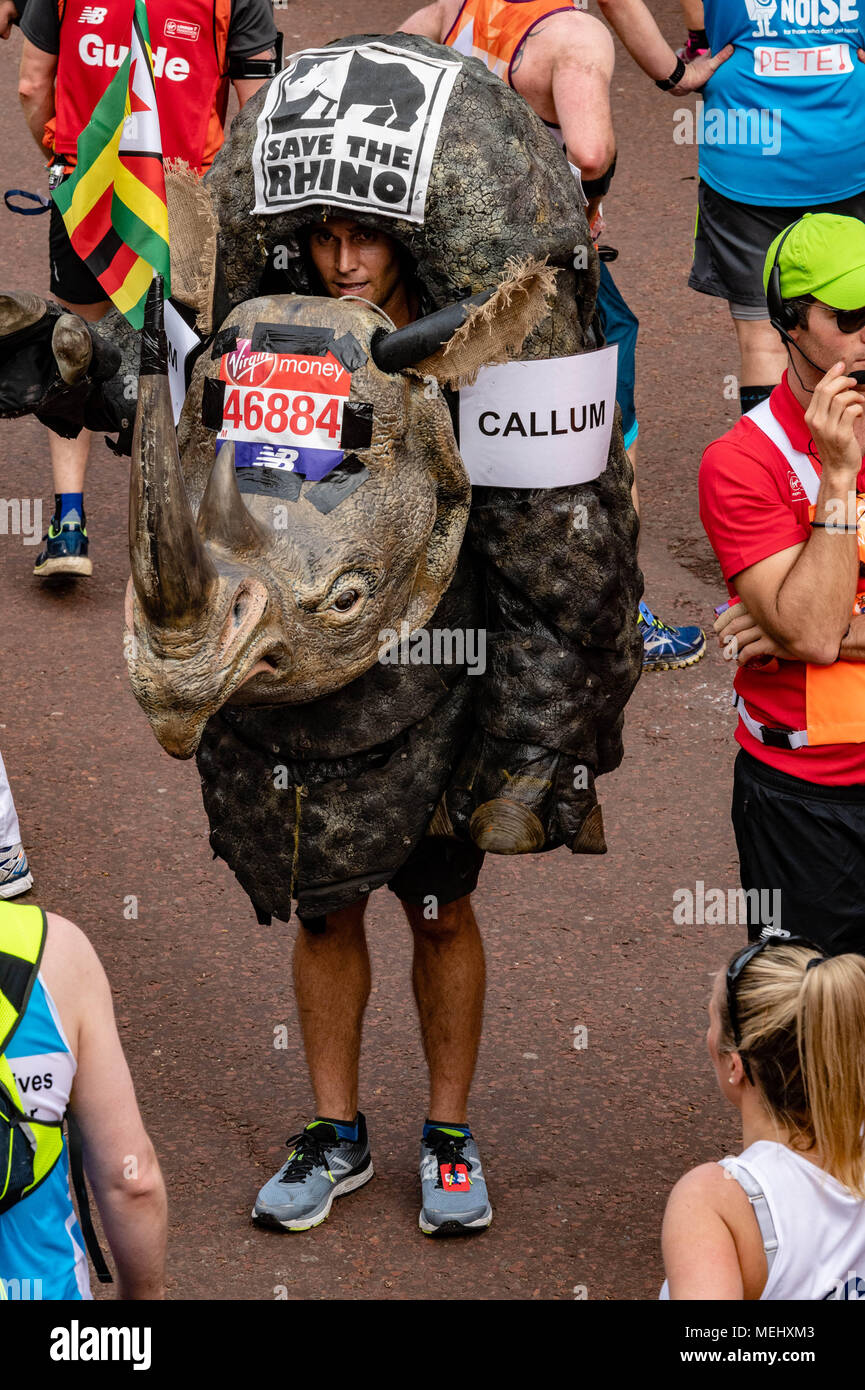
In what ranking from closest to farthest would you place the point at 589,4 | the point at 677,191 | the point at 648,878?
the point at 648,878 < the point at 677,191 < the point at 589,4

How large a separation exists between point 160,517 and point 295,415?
578 mm

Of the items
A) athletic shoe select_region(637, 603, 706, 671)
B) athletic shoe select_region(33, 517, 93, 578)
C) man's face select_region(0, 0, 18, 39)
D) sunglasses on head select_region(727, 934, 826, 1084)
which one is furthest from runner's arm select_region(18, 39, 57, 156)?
sunglasses on head select_region(727, 934, 826, 1084)

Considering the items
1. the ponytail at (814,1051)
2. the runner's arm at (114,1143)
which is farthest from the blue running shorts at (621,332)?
the runner's arm at (114,1143)

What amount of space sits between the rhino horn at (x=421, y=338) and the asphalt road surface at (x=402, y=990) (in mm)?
2147

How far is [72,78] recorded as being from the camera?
22.9 ft

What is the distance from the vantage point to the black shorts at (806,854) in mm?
4031

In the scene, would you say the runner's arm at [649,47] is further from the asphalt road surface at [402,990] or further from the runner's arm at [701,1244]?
the runner's arm at [701,1244]

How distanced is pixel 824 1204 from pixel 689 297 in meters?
7.96

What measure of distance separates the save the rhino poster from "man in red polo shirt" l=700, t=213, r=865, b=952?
80 centimetres

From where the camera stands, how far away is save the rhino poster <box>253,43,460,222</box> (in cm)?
368

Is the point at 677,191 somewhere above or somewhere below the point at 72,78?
above

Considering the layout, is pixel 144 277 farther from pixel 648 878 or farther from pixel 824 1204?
pixel 648 878

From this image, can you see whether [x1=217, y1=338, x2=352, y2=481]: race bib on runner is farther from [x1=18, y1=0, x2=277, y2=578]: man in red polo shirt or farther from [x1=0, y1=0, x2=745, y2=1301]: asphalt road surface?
[x1=18, y1=0, x2=277, y2=578]: man in red polo shirt

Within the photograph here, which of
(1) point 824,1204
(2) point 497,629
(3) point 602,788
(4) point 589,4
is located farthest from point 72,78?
(4) point 589,4
